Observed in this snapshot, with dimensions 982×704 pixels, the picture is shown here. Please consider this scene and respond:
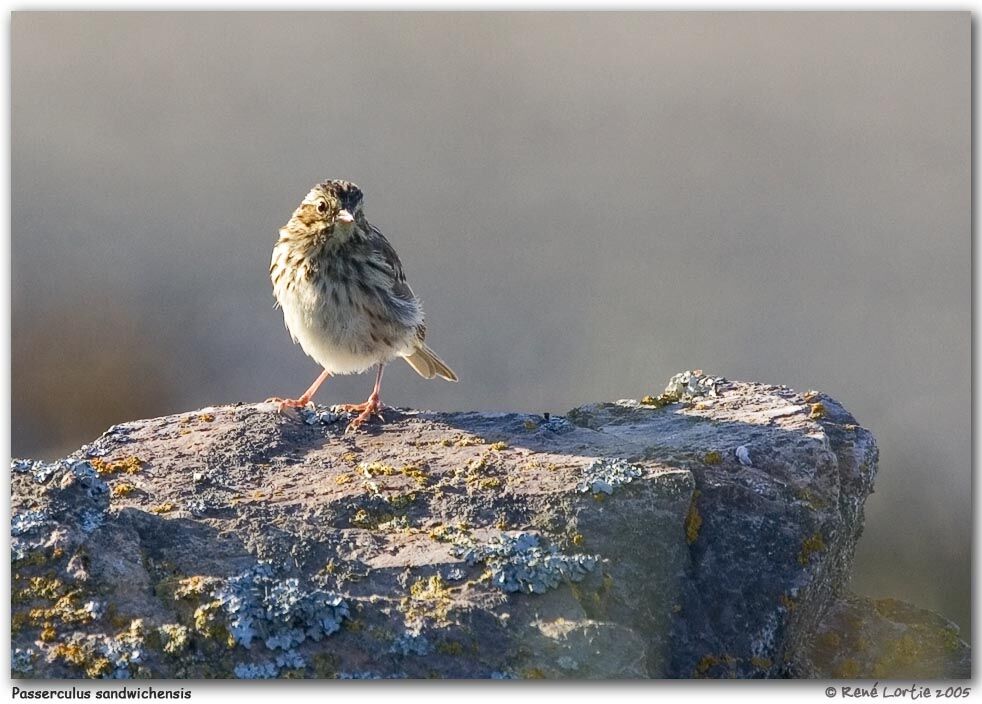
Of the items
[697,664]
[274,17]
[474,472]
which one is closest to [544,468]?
Answer: [474,472]

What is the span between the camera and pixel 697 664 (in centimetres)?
431

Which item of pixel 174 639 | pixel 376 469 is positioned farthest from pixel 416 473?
pixel 174 639

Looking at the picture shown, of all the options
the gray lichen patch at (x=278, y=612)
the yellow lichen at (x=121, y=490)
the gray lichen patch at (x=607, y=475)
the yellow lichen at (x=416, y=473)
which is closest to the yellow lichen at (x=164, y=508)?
the yellow lichen at (x=121, y=490)

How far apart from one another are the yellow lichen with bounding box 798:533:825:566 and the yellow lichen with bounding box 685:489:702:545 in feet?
1.40

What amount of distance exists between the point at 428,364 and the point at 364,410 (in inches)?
49.3

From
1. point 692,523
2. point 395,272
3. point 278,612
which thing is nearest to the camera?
point 278,612

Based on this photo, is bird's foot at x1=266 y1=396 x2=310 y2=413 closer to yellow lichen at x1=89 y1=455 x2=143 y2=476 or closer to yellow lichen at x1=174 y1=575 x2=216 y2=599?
yellow lichen at x1=89 y1=455 x2=143 y2=476

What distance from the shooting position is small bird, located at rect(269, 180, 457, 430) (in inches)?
242

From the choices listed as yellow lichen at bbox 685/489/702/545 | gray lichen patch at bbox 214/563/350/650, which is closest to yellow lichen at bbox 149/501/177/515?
gray lichen patch at bbox 214/563/350/650

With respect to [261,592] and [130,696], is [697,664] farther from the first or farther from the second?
[130,696]

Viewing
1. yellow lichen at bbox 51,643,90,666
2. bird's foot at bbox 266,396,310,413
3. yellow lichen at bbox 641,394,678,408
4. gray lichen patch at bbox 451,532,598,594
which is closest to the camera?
yellow lichen at bbox 51,643,90,666

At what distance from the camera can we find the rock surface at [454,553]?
13.3ft

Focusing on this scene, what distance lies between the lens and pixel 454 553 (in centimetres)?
442

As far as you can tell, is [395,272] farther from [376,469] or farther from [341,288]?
[376,469]
